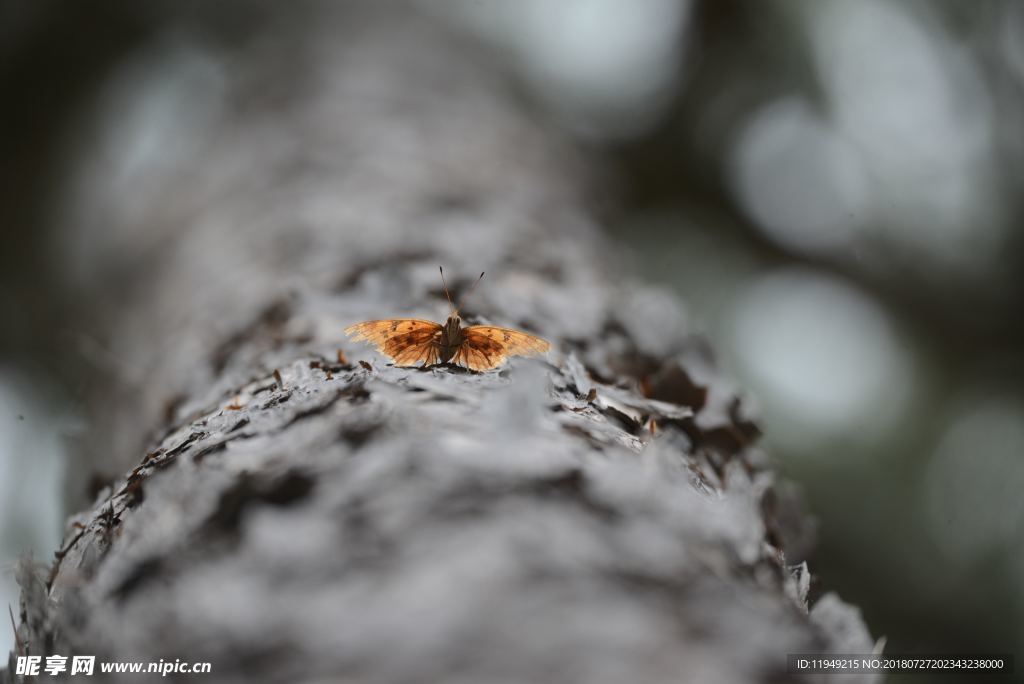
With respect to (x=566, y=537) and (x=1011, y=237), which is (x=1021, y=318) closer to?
(x=1011, y=237)

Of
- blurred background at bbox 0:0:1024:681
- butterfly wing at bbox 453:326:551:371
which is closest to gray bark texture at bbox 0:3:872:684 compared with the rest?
butterfly wing at bbox 453:326:551:371

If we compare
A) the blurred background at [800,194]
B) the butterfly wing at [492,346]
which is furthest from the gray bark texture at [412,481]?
the blurred background at [800,194]

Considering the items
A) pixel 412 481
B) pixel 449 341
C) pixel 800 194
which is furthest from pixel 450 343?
pixel 800 194

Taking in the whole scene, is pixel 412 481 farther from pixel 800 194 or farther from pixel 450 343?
pixel 800 194

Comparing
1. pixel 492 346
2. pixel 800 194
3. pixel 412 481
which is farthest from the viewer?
pixel 800 194

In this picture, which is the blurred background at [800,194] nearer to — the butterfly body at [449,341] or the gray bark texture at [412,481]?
the gray bark texture at [412,481]

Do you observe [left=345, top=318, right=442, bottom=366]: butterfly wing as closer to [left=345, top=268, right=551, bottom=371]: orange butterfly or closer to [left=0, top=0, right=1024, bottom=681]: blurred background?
[left=345, top=268, right=551, bottom=371]: orange butterfly
